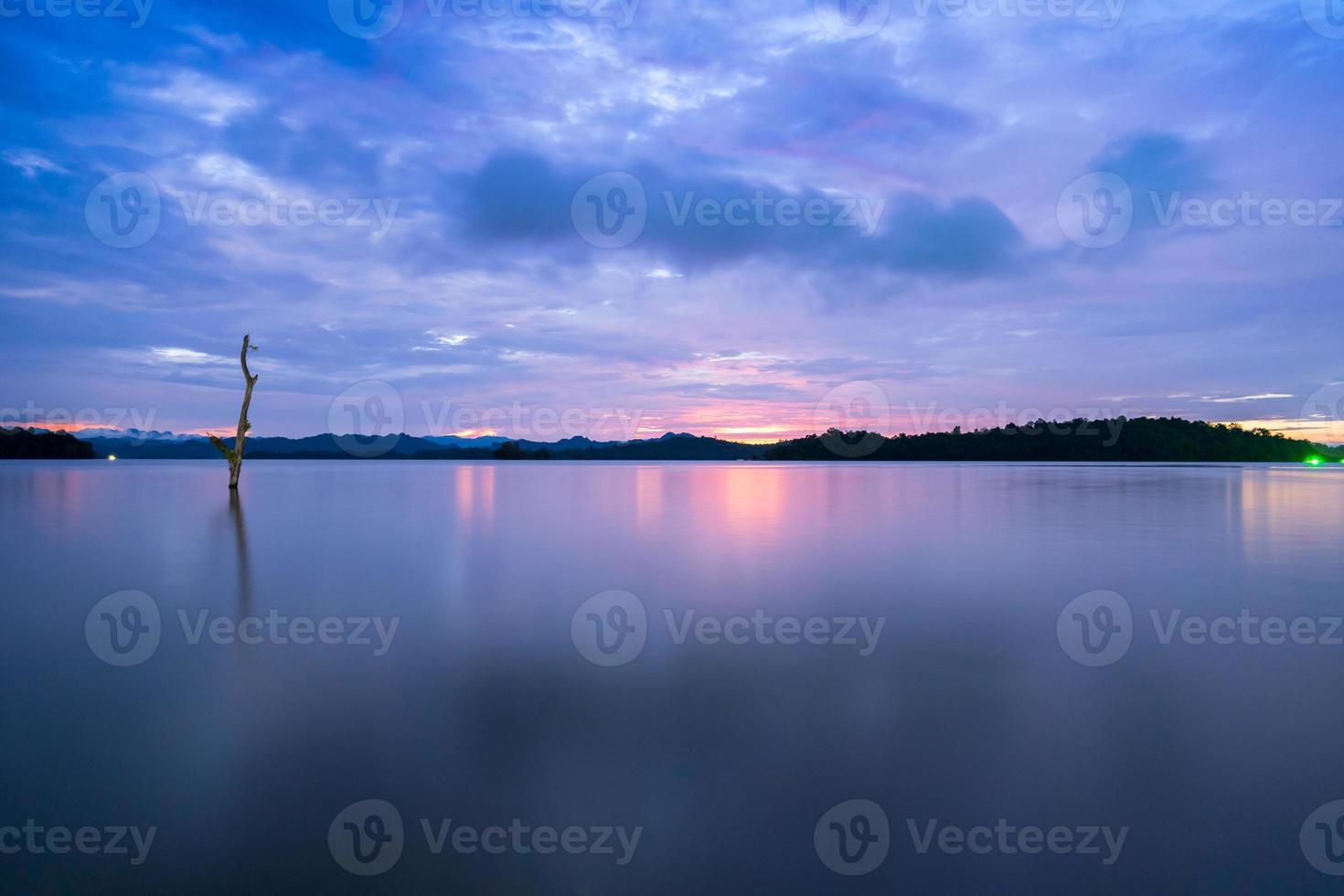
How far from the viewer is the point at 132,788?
4.40m

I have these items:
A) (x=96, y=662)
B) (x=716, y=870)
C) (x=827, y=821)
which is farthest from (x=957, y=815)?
(x=96, y=662)

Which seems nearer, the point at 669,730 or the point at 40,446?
the point at 669,730

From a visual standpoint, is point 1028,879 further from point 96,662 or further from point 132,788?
point 96,662

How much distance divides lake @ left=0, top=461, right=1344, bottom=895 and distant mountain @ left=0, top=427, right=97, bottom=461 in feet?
529

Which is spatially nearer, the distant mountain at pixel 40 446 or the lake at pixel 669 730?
the lake at pixel 669 730

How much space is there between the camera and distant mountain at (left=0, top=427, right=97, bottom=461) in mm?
124944

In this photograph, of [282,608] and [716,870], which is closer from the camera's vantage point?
[716,870]

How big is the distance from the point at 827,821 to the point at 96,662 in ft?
25.5

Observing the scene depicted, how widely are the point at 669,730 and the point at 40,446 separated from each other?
178323mm

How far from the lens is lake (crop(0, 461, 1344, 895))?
12.3 ft

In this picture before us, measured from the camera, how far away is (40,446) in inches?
5143

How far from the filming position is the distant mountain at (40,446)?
410 feet

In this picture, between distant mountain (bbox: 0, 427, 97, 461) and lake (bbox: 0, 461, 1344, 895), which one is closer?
lake (bbox: 0, 461, 1344, 895)

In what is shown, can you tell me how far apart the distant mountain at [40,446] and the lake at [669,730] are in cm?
16113
